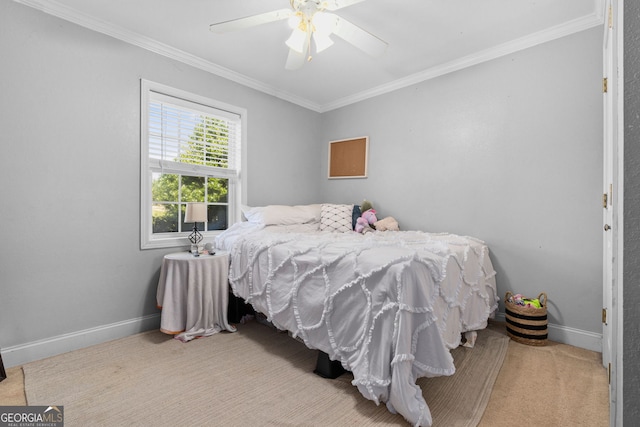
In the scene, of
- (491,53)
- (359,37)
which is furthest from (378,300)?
(491,53)

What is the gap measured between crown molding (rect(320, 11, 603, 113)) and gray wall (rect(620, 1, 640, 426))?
7.50 feet

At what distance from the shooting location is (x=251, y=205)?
134 inches

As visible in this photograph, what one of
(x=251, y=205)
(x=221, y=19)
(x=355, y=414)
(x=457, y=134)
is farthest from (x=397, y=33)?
(x=355, y=414)

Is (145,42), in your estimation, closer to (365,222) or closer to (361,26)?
(361,26)

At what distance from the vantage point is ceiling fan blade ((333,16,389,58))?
75.7 inches

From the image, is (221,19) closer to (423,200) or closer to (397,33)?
(397,33)

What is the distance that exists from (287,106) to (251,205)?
137 cm

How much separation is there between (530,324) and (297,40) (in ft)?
8.91

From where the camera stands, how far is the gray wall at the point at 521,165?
7.57 ft

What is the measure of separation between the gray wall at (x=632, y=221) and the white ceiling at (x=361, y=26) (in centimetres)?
182

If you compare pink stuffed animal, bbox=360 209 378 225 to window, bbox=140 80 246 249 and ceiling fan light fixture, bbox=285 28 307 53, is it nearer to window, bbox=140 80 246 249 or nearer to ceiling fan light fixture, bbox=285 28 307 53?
window, bbox=140 80 246 249

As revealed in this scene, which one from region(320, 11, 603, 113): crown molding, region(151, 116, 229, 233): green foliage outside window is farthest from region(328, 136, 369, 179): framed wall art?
region(151, 116, 229, 233): green foliage outside window

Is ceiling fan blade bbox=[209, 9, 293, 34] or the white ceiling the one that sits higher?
the white ceiling

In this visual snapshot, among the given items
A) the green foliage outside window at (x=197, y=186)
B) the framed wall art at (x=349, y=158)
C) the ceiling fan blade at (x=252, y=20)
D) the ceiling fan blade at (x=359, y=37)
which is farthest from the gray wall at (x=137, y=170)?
the ceiling fan blade at (x=359, y=37)
